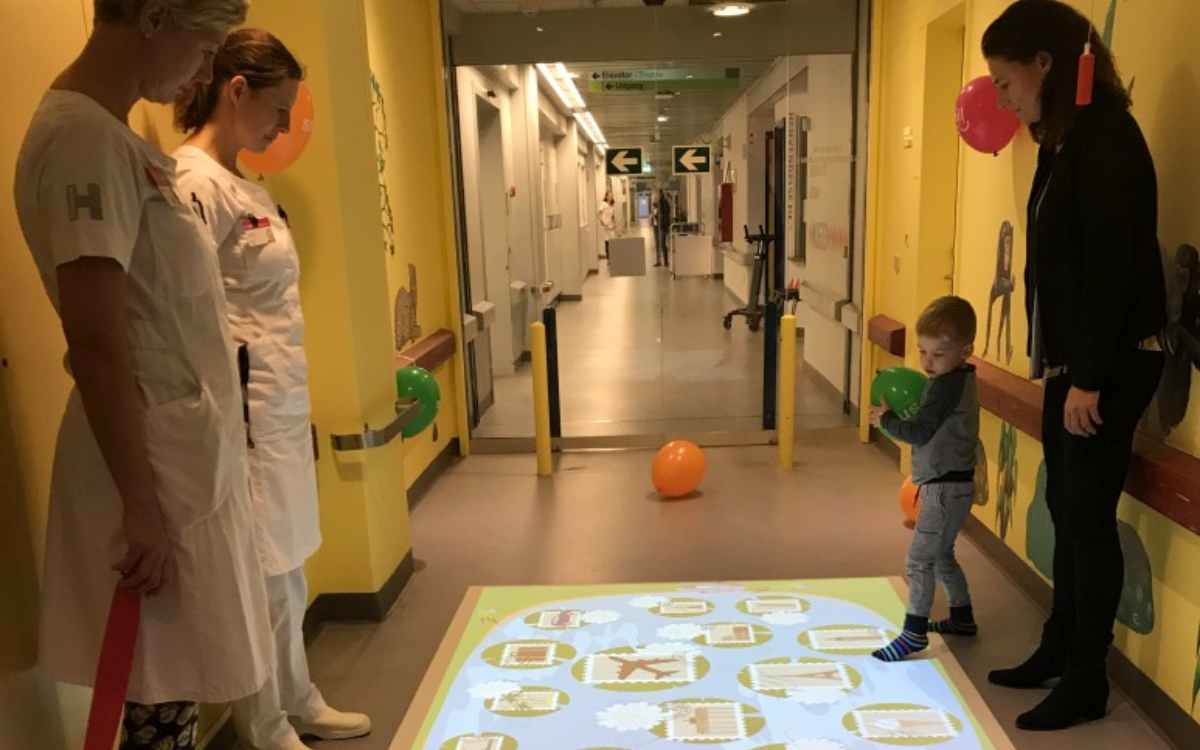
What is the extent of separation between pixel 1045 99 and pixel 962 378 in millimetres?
841

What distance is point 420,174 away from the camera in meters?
5.09

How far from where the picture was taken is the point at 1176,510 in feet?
7.39

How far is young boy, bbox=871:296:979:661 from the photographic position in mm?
2740

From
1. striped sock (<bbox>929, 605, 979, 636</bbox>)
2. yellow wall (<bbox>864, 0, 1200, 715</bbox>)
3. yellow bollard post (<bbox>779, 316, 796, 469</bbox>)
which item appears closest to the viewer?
yellow wall (<bbox>864, 0, 1200, 715</bbox>)

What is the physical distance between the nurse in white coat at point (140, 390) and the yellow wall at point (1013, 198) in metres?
2.34

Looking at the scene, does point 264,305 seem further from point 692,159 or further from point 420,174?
point 692,159

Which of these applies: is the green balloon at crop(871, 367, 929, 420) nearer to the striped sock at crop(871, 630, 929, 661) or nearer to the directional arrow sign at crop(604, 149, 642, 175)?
the striped sock at crop(871, 630, 929, 661)

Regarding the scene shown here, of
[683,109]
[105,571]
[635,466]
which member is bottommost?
[635,466]

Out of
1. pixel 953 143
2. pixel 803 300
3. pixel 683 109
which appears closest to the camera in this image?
pixel 953 143

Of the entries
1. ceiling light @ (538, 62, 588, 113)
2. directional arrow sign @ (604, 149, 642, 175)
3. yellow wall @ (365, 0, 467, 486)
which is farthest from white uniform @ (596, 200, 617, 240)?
yellow wall @ (365, 0, 467, 486)

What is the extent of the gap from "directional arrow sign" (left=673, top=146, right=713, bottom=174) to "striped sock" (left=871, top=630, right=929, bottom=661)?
13.0ft

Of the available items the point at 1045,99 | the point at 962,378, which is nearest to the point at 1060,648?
the point at 962,378

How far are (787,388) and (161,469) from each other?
3905mm

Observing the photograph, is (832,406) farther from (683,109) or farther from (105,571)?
(105,571)
